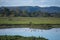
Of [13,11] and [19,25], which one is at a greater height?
[13,11]

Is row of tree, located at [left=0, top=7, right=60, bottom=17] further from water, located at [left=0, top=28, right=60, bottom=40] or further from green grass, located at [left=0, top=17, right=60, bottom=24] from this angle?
water, located at [left=0, top=28, right=60, bottom=40]

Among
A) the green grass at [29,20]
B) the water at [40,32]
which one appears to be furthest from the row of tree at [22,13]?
the water at [40,32]

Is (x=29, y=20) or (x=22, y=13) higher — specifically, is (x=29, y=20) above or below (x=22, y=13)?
below

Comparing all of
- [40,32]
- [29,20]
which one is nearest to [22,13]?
[29,20]

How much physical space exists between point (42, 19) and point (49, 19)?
3.9 inches

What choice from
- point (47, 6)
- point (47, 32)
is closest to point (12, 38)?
point (47, 32)

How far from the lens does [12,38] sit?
1938 millimetres

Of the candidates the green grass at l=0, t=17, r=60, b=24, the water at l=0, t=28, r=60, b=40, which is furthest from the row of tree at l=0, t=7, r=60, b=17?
the water at l=0, t=28, r=60, b=40

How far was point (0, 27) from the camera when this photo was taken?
1941 millimetres

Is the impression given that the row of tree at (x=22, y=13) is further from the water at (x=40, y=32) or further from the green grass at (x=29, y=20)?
the water at (x=40, y=32)

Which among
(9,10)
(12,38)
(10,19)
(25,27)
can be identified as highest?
(9,10)

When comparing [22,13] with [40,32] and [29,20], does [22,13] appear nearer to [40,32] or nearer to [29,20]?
[29,20]

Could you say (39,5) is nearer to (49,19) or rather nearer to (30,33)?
(49,19)

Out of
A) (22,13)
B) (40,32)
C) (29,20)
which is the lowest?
(40,32)
